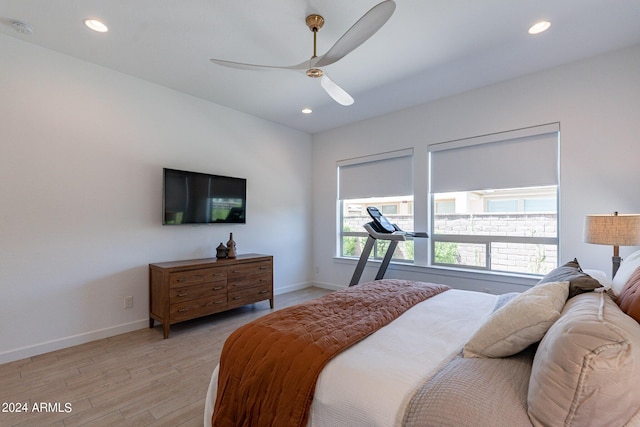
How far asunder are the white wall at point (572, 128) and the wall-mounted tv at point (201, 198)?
8.26 ft

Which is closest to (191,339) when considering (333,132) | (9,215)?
(9,215)

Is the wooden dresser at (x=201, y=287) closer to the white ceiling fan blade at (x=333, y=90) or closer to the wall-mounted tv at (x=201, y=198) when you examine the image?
the wall-mounted tv at (x=201, y=198)

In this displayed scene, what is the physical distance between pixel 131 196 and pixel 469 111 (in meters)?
4.15

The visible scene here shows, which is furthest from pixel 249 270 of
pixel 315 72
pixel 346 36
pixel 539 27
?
pixel 539 27

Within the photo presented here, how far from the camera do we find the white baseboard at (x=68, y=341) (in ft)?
8.32

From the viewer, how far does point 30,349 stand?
2.62 metres

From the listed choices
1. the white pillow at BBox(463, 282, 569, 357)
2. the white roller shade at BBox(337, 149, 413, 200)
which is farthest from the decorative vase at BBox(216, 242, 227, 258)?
the white pillow at BBox(463, 282, 569, 357)

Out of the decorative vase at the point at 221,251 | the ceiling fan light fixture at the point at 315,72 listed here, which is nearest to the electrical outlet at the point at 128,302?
the decorative vase at the point at 221,251

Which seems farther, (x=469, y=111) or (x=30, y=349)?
(x=469, y=111)

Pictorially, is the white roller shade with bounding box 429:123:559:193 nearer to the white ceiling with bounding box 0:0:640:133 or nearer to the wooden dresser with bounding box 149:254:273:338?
the white ceiling with bounding box 0:0:640:133

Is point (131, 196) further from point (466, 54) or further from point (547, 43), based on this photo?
point (547, 43)

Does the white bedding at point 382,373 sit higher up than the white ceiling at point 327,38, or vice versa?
the white ceiling at point 327,38

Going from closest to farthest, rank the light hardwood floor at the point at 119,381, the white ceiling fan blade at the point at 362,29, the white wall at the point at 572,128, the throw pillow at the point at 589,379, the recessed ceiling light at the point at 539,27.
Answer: the throw pillow at the point at 589,379
the white ceiling fan blade at the point at 362,29
the light hardwood floor at the point at 119,381
the recessed ceiling light at the point at 539,27
the white wall at the point at 572,128

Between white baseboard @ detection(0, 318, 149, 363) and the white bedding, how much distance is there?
221 cm
